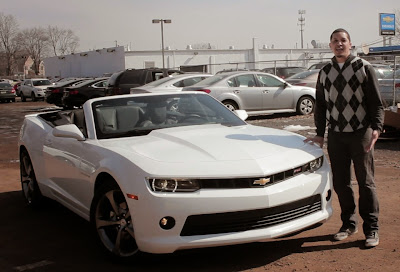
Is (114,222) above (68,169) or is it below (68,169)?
below

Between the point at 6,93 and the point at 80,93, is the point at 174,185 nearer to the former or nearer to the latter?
the point at 80,93

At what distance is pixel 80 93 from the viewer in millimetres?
22641

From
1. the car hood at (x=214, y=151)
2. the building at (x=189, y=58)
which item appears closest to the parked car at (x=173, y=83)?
the car hood at (x=214, y=151)

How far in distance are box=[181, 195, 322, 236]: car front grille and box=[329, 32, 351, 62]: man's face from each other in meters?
1.39

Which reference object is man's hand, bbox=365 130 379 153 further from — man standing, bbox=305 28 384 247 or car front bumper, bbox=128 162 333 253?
car front bumper, bbox=128 162 333 253

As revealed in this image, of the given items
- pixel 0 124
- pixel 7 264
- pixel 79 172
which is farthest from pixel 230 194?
pixel 0 124

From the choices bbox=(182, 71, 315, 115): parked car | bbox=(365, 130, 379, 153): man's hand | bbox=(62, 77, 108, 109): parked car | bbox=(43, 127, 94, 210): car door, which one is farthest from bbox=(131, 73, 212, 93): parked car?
bbox=(365, 130, 379, 153): man's hand

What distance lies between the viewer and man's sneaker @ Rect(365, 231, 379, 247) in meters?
4.21

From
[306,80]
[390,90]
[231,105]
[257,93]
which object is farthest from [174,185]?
[306,80]

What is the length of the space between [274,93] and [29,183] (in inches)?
421

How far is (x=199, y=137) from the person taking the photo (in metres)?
4.46

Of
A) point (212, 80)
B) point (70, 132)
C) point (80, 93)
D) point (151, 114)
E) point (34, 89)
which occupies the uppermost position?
point (34, 89)

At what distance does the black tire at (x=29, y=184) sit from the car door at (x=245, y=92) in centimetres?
950

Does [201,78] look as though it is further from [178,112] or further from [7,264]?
[7,264]
